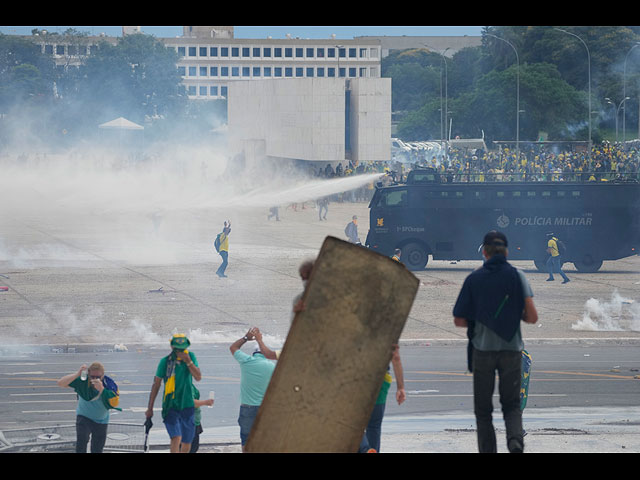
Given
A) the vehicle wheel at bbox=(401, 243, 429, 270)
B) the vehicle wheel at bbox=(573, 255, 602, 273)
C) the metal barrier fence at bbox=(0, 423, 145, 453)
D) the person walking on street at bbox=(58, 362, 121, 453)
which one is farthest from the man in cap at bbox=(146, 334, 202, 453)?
the vehicle wheel at bbox=(573, 255, 602, 273)

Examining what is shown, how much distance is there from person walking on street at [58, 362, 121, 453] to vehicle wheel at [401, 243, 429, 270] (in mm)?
21575

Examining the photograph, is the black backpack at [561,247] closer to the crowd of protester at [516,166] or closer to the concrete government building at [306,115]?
the crowd of protester at [516,166]

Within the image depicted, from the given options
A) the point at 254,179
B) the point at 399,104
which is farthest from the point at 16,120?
the point at 399,104

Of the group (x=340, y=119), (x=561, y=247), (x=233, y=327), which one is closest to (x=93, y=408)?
(x=233, y=327)

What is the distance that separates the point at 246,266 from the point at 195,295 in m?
5.80

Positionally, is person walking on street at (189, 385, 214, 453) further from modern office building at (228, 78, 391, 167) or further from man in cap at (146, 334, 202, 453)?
modern office building at (228, 78, 391, 167)

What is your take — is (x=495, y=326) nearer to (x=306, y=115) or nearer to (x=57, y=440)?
(x=57, y=440)

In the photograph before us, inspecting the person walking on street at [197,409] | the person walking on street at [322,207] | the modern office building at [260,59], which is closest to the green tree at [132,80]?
the modern office building at [260,59]

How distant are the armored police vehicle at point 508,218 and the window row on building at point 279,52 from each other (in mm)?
116534

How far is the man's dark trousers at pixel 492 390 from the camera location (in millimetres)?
6215

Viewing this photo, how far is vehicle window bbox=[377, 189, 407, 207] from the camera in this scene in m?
30.8

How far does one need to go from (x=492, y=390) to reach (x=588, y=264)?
26.0 meters

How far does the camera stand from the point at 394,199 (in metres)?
30.8

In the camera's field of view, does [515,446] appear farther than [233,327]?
No
